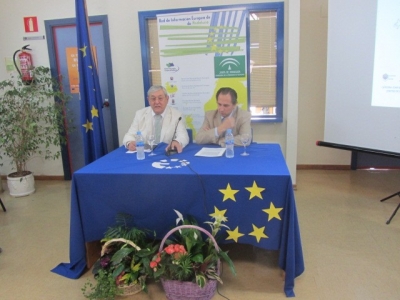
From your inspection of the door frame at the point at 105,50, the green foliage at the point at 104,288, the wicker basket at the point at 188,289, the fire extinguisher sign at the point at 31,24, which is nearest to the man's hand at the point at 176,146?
the wicker basket at the point at 188,289

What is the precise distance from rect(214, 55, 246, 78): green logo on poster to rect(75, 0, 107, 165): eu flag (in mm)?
1249

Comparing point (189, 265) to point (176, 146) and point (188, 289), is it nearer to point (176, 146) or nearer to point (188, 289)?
point (188, 289)

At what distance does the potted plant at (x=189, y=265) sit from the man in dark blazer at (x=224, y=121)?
90cm

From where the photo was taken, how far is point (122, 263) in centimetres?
189

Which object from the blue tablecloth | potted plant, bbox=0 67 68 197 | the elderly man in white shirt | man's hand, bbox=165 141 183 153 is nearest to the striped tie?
the elderly man in white shirt

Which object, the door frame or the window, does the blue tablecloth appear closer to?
the window

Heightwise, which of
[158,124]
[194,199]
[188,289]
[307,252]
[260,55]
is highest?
[260,55]

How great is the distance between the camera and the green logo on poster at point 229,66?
338 cm

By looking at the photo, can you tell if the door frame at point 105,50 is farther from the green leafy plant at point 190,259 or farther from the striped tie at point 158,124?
the green leafy plant at point 190,259

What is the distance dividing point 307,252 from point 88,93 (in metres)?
2.43

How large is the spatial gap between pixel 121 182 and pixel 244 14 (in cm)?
228

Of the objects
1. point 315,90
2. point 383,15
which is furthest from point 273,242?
point 315,90

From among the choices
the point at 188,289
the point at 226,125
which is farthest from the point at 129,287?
the point at 226,125

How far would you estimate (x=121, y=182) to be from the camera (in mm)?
1923
